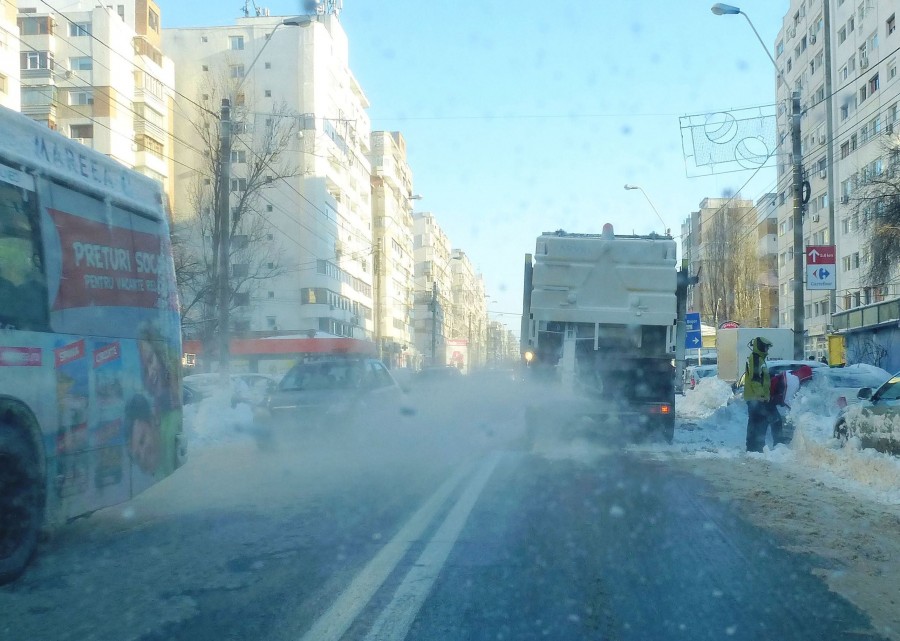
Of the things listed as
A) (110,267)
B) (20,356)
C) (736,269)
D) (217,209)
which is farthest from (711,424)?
(736,269)

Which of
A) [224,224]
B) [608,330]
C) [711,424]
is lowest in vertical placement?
[711,424]

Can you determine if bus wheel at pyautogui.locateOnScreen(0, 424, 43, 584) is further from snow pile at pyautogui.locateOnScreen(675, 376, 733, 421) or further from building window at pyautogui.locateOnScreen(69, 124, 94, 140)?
building window at pyautogui.locateOnScreen(69, 124, 94, 140)

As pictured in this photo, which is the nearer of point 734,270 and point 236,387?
point 236,387

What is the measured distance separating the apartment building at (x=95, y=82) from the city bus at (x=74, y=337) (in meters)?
43.8

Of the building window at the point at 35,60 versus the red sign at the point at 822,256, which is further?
the building window at the point at 35,60

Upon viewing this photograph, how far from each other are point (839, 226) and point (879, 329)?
24804 mm

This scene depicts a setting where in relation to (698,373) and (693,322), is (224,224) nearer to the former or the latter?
(693,322)

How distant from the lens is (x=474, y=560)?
6.49 m

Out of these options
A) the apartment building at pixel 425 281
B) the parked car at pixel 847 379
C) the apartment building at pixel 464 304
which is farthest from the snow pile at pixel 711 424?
the apartment building at pixel 464 304

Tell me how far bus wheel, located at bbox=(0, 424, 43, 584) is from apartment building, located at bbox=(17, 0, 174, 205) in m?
45.8

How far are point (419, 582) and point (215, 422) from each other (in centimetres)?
1371

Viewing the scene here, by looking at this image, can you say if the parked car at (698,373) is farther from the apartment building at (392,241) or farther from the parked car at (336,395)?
the apartment building at (392,241)

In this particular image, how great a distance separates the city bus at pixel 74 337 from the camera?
6.16 metres

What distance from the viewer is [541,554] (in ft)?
21.9
